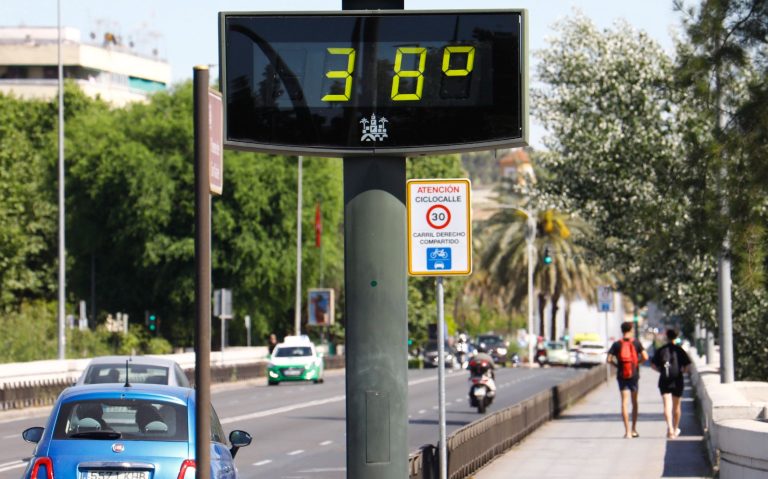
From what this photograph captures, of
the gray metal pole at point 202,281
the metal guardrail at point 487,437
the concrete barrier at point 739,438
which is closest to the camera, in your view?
the gray metal pole at point 202,281

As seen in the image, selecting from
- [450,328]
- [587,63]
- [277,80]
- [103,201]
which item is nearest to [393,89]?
[277,80]

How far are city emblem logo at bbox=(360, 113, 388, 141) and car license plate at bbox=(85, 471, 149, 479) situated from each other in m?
3.16

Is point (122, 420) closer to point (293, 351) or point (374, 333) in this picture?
point (374, 333)

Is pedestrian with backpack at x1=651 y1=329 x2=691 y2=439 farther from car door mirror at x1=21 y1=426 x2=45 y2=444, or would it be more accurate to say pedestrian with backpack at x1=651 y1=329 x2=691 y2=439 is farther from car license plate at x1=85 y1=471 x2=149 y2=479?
car license plate at x1=85 y1=471 x2=149 y2=479

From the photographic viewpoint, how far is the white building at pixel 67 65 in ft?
412

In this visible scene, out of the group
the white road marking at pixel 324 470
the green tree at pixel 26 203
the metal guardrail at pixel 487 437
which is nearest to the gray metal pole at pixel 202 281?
the metal guardrail at pixel 487 437

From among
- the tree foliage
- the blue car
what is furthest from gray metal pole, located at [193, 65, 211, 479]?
the tree foliage

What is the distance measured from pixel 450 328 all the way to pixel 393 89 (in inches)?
3454

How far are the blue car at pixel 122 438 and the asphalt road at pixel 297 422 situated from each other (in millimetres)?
7753

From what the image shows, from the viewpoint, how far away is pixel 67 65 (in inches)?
5049

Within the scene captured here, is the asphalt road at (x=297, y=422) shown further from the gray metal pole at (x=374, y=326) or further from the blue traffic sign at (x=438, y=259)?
the gray metal pole at (x=374, y=326)

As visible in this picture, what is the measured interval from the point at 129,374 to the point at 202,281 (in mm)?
15876

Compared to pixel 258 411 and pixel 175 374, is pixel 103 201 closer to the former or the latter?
pixel 258 411

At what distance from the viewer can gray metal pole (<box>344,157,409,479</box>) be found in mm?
10336
